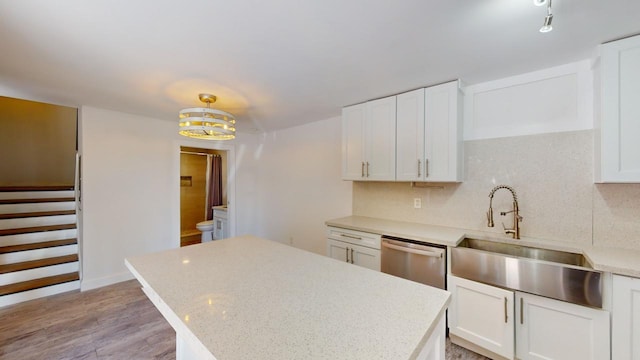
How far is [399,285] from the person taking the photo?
46.5 inches

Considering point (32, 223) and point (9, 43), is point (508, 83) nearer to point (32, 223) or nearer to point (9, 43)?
point (9, 43)

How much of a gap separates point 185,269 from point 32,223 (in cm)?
396

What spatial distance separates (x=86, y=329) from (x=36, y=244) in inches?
76.6

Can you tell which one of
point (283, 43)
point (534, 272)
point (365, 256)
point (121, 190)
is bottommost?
point (365, 256)

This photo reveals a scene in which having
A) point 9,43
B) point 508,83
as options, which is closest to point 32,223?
point 9,43

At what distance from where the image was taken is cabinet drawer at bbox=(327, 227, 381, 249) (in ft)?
7.99

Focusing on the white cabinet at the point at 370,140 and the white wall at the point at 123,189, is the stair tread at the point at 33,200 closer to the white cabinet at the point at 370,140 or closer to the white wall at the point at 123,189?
the white wall at the point at 123,189

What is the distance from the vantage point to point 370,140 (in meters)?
2.82

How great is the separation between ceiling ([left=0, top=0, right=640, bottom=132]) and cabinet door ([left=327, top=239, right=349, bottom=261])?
63.6 inches

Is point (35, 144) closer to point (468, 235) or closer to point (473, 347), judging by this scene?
point (468, 235)

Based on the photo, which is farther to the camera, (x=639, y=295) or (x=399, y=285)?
(x=639, y=295)

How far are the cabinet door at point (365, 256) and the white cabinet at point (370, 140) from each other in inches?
30.6

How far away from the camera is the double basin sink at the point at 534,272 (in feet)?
4.92

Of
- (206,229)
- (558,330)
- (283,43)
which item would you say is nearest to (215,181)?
(206,229)
